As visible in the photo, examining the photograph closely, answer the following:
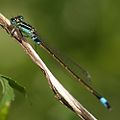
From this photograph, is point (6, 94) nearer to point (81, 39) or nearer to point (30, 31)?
point (30, 31)

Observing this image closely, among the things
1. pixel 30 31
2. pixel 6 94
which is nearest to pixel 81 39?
pixel 30 31

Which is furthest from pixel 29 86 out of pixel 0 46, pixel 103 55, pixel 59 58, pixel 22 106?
pixel 59 58

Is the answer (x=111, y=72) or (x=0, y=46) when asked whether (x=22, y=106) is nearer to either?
(x=0, y=46)

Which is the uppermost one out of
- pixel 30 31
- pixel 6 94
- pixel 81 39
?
pixel 30 31

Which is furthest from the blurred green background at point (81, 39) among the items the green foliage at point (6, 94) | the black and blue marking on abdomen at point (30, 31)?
the green foliage at point (6, 94)

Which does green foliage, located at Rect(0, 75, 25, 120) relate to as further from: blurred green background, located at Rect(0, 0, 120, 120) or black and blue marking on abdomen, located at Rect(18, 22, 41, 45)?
blurred green background, located at Rect(0, 0, 120, 120)

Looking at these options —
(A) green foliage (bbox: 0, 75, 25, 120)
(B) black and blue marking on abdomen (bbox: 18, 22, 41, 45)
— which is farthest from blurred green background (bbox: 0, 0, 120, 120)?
(A) green foliage (bbox: 0, 75, 25, 120)

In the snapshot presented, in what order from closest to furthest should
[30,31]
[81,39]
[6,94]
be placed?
1. [6,94]
2. [30,31]
3. [81,39]
